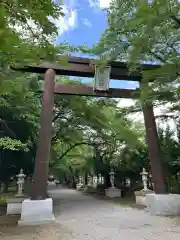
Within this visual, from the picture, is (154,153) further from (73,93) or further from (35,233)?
(35,233)

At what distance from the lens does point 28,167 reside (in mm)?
10031

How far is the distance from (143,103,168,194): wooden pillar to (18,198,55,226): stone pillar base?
3.30m

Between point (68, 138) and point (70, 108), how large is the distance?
3.09 meters

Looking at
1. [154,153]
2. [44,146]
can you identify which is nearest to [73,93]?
[44,146]

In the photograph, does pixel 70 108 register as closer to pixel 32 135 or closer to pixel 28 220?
pixel 32 135

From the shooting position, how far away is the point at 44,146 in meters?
6.45

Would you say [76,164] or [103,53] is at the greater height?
[103,53]

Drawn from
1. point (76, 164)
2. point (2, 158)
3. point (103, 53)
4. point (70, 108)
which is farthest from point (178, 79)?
point (76, 164)

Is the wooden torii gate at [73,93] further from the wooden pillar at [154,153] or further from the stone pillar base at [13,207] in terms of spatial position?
the stone pillar base at [13,207]

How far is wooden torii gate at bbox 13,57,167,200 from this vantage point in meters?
6.27

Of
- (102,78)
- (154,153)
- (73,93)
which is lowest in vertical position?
(154,153)

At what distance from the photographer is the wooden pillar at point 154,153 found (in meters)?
6.91

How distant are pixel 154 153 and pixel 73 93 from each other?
10.7 ft

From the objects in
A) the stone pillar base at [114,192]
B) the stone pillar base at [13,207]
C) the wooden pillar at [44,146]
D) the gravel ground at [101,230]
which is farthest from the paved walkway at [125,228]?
the stone pillar base at [114,192]
